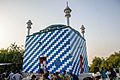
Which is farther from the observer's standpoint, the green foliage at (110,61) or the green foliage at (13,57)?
the green foliage at (110,61)

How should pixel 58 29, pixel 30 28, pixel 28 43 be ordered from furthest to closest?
pixel 30 28
pixel 28 43
pixel 58 29

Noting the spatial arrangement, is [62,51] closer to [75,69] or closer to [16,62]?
[75,69]

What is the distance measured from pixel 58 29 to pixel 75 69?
382cm

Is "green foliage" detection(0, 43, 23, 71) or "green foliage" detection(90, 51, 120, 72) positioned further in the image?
"green foliage" detection(90, 51, 120, 72)

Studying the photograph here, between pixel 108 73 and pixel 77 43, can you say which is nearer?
pixel 108 73

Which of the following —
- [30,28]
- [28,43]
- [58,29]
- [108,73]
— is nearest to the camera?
[108,73]

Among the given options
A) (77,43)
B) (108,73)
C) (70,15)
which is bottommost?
(108,73)

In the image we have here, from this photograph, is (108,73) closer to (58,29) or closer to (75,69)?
(75,69)

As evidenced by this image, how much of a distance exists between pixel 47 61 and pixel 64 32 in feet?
9.49

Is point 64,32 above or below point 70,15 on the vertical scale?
below

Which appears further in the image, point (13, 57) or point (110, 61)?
point (110, 61)

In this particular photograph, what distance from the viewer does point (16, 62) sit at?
34.2 m

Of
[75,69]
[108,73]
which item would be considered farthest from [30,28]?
[108,73]

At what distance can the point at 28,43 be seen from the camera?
64.3 ft
